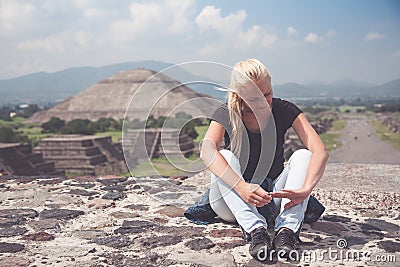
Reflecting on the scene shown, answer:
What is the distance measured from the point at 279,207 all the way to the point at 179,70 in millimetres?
965

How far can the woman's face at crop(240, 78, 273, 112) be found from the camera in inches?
99.6

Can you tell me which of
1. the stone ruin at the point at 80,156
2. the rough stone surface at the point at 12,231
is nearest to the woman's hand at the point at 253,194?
the rough stone surface at the point at 12,231

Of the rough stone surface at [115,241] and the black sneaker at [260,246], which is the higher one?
the black sneaker at [260,246]

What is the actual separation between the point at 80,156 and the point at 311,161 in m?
21.3

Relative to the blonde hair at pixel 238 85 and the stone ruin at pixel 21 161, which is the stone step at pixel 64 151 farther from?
the blonde hair at pixel 238 85

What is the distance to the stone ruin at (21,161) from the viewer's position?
19.1 metres

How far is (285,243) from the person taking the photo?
2420 millimetres

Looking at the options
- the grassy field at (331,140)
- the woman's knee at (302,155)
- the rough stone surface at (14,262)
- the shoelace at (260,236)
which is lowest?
the grassy field at (331,140)

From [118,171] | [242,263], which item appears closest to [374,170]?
[242,263]

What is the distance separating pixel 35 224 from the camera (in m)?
3.26

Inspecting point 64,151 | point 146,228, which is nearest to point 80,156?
point 64,151

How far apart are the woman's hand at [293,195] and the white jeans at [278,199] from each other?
3 cm

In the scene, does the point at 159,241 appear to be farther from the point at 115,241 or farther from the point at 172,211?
the point at 172,211

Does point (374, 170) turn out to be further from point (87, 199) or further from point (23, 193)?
point (23, 193)
